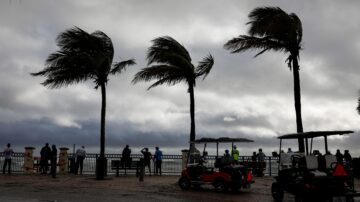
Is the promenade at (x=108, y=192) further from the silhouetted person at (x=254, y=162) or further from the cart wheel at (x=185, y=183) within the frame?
the silhouetted person at (x=254, y=162)

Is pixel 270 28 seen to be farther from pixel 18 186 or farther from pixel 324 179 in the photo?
pixel 18 186

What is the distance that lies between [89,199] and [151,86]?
11.0 meters

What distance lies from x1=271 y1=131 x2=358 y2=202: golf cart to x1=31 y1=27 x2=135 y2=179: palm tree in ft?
33.7

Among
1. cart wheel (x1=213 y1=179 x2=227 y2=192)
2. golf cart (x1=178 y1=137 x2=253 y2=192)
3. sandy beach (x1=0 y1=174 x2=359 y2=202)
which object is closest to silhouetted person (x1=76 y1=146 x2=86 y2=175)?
sandy beach (x1=0 y1=174 x2=359 y2=202)

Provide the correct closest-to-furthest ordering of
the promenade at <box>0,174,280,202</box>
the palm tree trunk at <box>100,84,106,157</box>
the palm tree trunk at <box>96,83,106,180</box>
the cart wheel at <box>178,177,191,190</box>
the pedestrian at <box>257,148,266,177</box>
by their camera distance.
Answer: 1. the promenade at <box>0,174,280,202</box>
2. the cart wheel at <box>178,177,191,190</box>
3. the palm tree trunk at <box>96,83,106,180</box>
4. the palm tree trunk at <box>100,84,106,157</box>
5. the pedestrian at <box>257,148,266,177</box>

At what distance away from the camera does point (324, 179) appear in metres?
14.0

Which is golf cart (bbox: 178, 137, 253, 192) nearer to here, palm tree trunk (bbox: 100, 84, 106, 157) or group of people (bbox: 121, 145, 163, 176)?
palm tree trunk (bbox: 100, 84, 106, 157)

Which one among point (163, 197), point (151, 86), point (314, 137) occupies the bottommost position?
point (163, 197)

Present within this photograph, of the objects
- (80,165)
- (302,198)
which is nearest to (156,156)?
(80,165)

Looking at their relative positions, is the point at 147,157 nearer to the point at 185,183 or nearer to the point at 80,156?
the point at 80,156

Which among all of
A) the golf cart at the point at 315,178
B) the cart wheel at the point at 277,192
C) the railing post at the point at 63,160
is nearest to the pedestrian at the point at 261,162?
the railing post at the point at 63,160

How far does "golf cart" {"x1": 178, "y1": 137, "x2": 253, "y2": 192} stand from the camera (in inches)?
739

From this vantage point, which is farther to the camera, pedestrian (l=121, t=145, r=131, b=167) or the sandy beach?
pedestrian (l=121, t=145, r=131, b=167)

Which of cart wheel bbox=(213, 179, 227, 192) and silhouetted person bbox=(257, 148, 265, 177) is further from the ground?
silhouetted person bbox=(257, 148, 265, 177)
